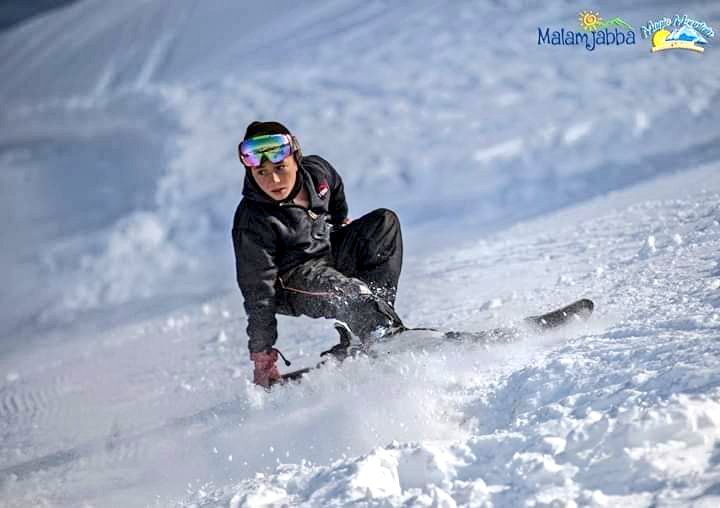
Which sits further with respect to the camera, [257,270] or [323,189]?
[323,189]

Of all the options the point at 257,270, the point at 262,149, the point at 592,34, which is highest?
the point at 592,34

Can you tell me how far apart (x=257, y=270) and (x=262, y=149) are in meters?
0.48

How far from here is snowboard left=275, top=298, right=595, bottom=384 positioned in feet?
9.81

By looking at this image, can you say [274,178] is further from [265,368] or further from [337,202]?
[265,368]

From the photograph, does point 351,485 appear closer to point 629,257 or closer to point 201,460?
point 201,460

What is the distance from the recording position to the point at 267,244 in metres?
3.12

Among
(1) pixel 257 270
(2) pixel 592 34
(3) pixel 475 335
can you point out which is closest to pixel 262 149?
(1) pixel 257 270

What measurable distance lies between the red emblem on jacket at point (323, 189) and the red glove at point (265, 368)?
0.69 m

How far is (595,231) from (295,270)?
2809mm

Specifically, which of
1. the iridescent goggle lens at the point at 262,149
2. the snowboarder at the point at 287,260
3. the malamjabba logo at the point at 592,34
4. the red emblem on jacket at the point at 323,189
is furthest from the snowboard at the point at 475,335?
the malamjabba logo at the point at 592,34

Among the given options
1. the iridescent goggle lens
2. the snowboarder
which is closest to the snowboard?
the snowboarder

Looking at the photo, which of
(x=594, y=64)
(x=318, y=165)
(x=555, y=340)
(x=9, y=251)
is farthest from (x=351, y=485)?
(x=594, y=64)

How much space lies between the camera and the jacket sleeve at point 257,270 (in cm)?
310

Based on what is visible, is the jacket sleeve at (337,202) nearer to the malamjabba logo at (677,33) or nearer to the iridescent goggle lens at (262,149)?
the iridescent goggle lens at (262,149)
